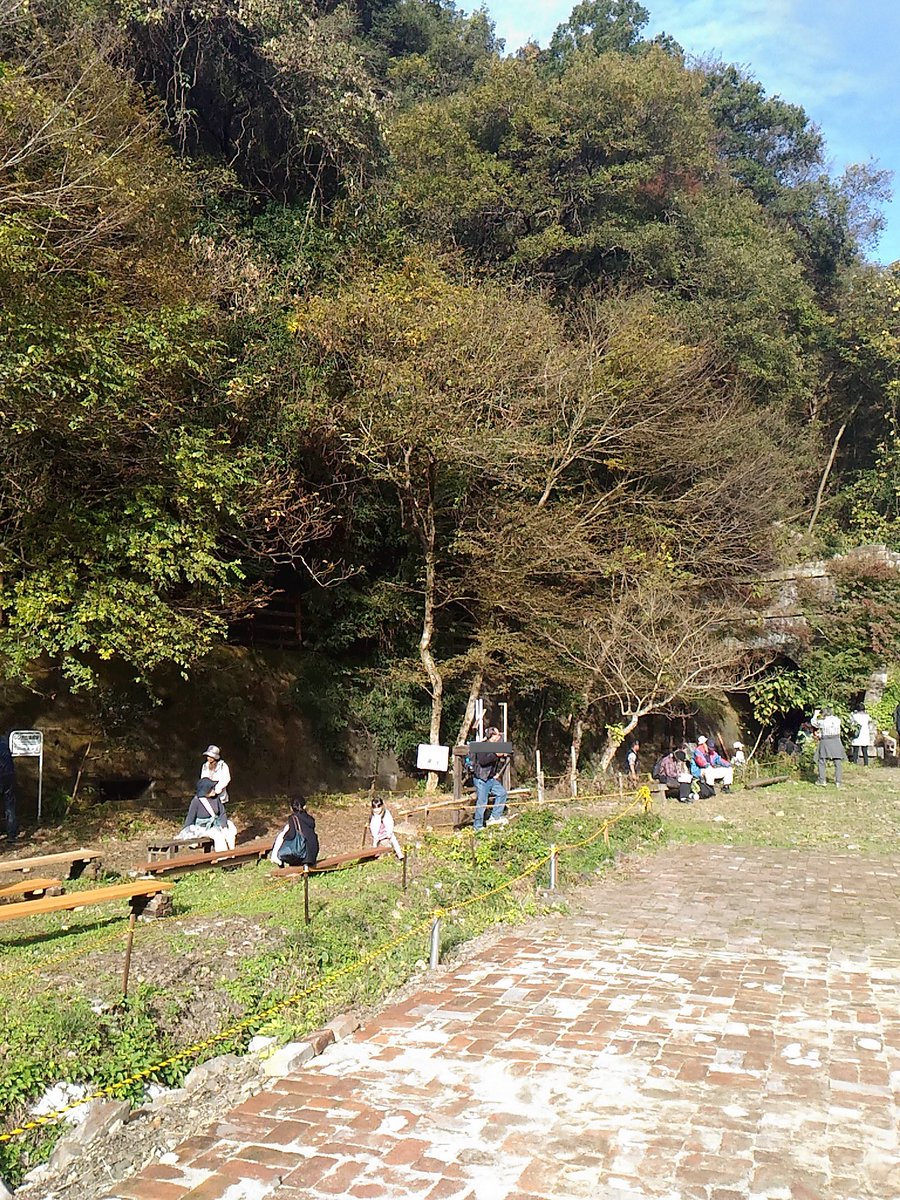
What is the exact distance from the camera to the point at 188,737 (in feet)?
53.2

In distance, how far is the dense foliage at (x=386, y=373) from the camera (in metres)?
12.0

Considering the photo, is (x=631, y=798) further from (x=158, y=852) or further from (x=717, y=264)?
(x=717, y=264)

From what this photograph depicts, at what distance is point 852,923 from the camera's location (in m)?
8.38

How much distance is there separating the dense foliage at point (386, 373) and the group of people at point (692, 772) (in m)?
1.33

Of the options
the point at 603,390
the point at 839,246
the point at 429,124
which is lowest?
the point at 603,390

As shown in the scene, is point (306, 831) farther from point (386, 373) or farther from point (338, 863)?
point (386, 373)

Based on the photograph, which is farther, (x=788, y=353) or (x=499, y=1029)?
(x=788, y=353)

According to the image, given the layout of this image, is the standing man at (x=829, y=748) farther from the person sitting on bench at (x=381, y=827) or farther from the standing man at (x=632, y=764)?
the person sitting on bench at (x=381, y=827)

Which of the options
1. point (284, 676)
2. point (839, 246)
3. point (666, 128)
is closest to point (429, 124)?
point (666, 128)

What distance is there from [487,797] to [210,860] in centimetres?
367

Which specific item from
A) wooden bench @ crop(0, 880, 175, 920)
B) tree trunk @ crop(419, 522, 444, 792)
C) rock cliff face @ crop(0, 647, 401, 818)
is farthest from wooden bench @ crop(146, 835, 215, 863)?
tree trunk @ crop(419, 522, 444, 792)

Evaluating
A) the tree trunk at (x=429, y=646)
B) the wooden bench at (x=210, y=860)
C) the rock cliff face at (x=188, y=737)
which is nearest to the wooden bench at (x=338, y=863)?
the wooden bench at (x=210, y=860)

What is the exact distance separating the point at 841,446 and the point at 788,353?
855 centimetres

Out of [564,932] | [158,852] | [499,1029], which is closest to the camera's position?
[499,1029]
